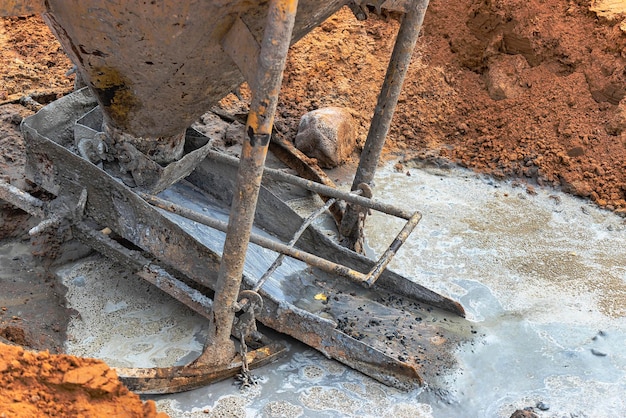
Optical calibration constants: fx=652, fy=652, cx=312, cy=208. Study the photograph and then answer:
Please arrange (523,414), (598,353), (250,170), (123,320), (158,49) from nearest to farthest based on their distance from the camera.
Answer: (250,170), (158,49), (523,414), (123,320), (598,353)

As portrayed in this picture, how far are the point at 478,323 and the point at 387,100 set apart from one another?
5.34 feet

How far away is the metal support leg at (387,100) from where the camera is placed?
14.1 ft

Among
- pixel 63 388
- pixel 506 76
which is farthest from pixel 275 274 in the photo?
pixel 506 76

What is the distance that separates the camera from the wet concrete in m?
3.64

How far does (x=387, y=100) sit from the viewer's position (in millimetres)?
4512

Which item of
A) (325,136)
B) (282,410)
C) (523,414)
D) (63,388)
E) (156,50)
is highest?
(156,50)

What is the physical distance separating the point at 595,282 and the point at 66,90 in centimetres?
486

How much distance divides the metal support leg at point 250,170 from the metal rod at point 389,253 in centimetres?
77

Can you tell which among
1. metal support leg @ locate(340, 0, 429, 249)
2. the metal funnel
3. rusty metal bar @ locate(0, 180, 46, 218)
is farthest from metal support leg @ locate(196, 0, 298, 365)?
metal support leg @ locate(340, 0, 429, 249)

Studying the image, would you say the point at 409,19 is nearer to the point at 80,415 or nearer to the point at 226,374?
the point at 226,374

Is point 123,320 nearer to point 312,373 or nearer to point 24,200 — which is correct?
point 24,200

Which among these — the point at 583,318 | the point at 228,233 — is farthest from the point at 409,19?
the point at 583,318

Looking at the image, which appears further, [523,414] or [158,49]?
[523,414]

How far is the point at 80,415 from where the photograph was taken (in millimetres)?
2934
